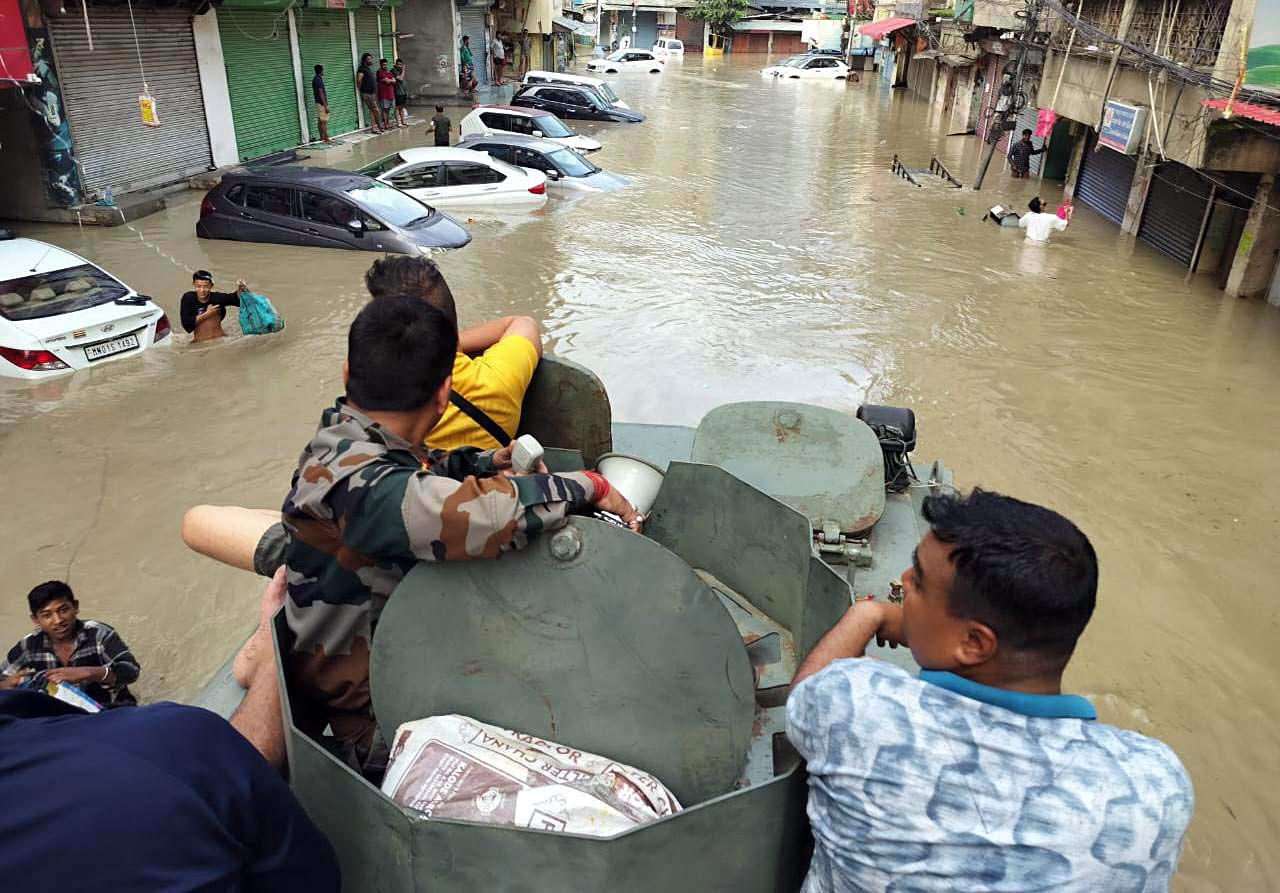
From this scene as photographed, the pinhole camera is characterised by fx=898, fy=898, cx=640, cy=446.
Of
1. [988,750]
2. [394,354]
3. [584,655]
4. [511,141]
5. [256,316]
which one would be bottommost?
[256,316]

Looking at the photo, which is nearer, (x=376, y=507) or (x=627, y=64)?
(x=376, y=507)

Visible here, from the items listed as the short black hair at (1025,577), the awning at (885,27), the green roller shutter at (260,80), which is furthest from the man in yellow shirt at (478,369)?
the awning at (885,27)

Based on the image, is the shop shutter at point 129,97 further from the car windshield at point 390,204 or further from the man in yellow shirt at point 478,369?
the man in yellow shirt at point 478,369

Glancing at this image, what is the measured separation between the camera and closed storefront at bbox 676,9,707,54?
2783 inches

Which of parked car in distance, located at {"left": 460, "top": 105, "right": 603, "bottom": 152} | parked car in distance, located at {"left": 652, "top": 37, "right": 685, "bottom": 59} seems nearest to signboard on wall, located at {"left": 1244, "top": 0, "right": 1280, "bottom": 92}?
parked car in distance, located at {"left": 460, "top": 105, "right": 603, "bottom": 152}

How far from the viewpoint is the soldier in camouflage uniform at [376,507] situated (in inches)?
65.4

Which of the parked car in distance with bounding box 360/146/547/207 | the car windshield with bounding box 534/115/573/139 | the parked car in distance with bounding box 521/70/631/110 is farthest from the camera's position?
the parked car in distance with bounding box 521/70/631/110

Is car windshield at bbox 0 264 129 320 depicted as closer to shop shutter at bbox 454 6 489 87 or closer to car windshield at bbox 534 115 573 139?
car windshield at bbox 534 115 573 139

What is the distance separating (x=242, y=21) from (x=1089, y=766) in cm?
2137

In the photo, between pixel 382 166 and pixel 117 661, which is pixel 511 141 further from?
pixel 117 661

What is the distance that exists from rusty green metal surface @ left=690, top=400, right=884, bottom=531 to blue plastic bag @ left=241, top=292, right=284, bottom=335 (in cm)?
787

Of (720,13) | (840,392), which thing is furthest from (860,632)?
(720,13)

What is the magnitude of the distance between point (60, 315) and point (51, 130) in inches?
289

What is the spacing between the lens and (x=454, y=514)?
1639mm
